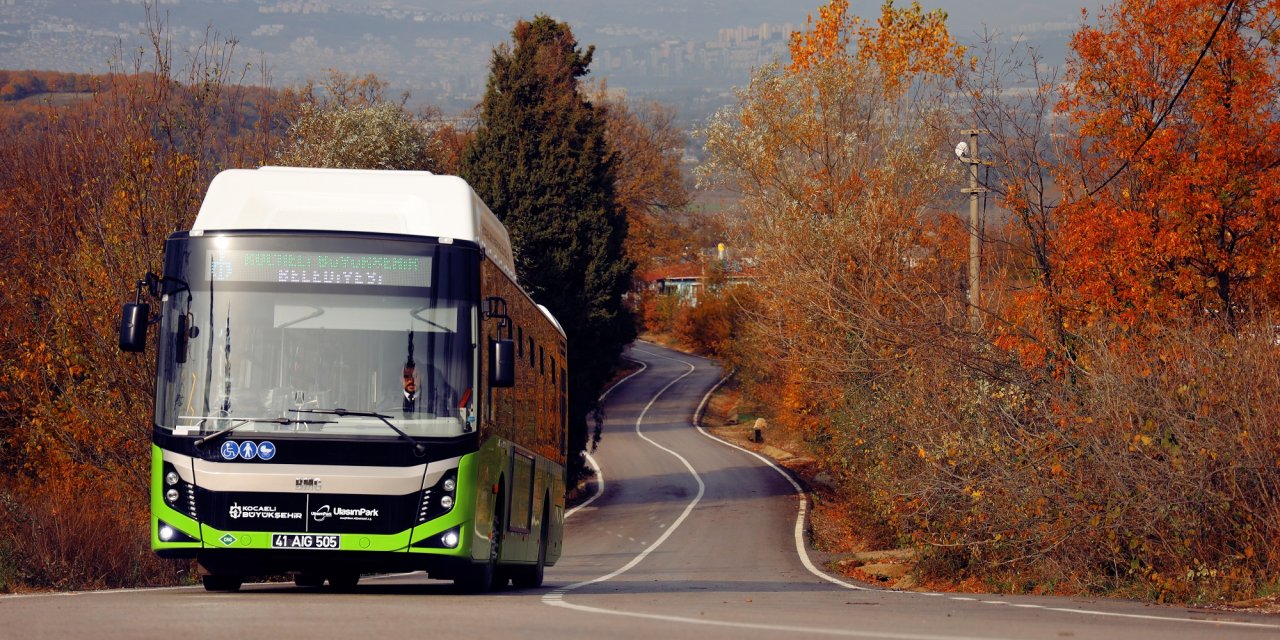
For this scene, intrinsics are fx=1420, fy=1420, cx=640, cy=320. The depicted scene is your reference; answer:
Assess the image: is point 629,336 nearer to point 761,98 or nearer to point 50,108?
point 761,98

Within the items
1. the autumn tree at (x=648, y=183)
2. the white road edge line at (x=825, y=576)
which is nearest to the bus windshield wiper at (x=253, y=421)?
the white road edge line at (x=825, y=576)

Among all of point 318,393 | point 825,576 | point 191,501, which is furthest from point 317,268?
point 825,576

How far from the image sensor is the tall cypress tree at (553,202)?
46.6 meters

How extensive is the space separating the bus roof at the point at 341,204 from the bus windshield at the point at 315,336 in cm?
32

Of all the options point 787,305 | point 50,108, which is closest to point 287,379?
point 50,108

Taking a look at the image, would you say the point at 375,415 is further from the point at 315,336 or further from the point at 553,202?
the point at 553,202

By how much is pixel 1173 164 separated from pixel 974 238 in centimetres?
508

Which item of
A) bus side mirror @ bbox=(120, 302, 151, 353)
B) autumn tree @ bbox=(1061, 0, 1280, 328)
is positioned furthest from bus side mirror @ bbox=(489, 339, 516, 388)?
autumn tree @ bbox=(1061, 0, 1280, 328)

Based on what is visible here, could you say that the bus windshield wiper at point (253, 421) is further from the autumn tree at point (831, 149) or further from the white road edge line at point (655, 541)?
the autumn tree at point (831, 149)

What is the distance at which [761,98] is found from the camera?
44.3 meters

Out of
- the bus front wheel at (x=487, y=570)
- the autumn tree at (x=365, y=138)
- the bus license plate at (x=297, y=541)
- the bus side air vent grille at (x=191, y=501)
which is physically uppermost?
the autumn tree at (x=365, y=138)

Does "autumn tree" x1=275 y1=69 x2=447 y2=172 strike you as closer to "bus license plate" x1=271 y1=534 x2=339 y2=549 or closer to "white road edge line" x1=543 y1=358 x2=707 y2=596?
"white road edge line" x1=543 y1=358 x2=707 y2=596

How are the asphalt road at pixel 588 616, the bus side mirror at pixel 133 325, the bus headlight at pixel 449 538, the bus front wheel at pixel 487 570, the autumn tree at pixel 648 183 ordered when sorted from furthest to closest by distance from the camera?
the autumn tree at pixel 648 183 < the bus front wheel at pixel 487 570 < the bus headlight at pixel 449 538 < the bus side mirror at pixel 133 325 < the asphalt road at pixel 588 616

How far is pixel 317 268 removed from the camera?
11648mm
